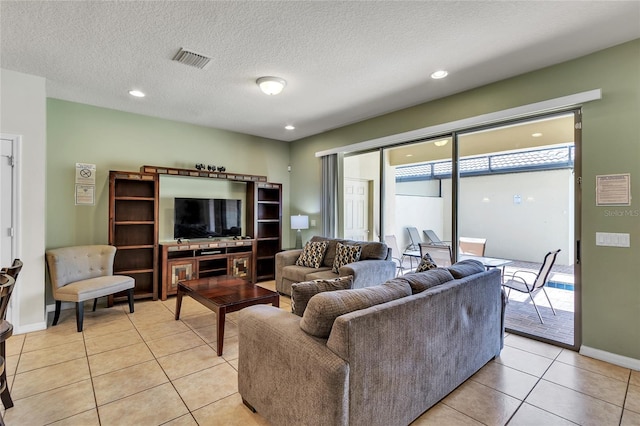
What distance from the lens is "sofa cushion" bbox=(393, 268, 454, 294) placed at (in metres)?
2.14

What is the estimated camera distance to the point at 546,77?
3.09 meters

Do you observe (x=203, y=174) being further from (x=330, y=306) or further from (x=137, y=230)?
(x=330, y=306)

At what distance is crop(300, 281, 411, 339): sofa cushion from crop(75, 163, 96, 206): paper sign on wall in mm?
4137

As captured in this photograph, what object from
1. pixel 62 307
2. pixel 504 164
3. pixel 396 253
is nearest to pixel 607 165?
pixel 504 164

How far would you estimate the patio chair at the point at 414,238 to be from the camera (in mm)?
4617

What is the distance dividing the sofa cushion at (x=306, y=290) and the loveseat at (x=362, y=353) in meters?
0.07

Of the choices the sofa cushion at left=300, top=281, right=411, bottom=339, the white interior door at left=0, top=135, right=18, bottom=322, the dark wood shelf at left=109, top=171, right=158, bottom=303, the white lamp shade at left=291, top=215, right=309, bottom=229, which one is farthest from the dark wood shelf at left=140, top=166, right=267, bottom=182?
the sofa cushion at left=300, top=281, right=411, bottom=339

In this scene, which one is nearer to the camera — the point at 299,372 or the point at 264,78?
the point at 299,372

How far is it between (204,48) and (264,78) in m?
0.74

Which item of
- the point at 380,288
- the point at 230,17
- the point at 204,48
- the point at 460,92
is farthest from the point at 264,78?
the point at 380,288

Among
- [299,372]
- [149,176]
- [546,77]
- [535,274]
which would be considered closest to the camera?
[299,372]

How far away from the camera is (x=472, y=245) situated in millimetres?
4039

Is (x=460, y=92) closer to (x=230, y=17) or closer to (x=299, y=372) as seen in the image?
Result: (x=230, y=17)

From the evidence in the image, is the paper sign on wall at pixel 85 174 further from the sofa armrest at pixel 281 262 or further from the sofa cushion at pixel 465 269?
the sofa cushion at pixel 465 269
